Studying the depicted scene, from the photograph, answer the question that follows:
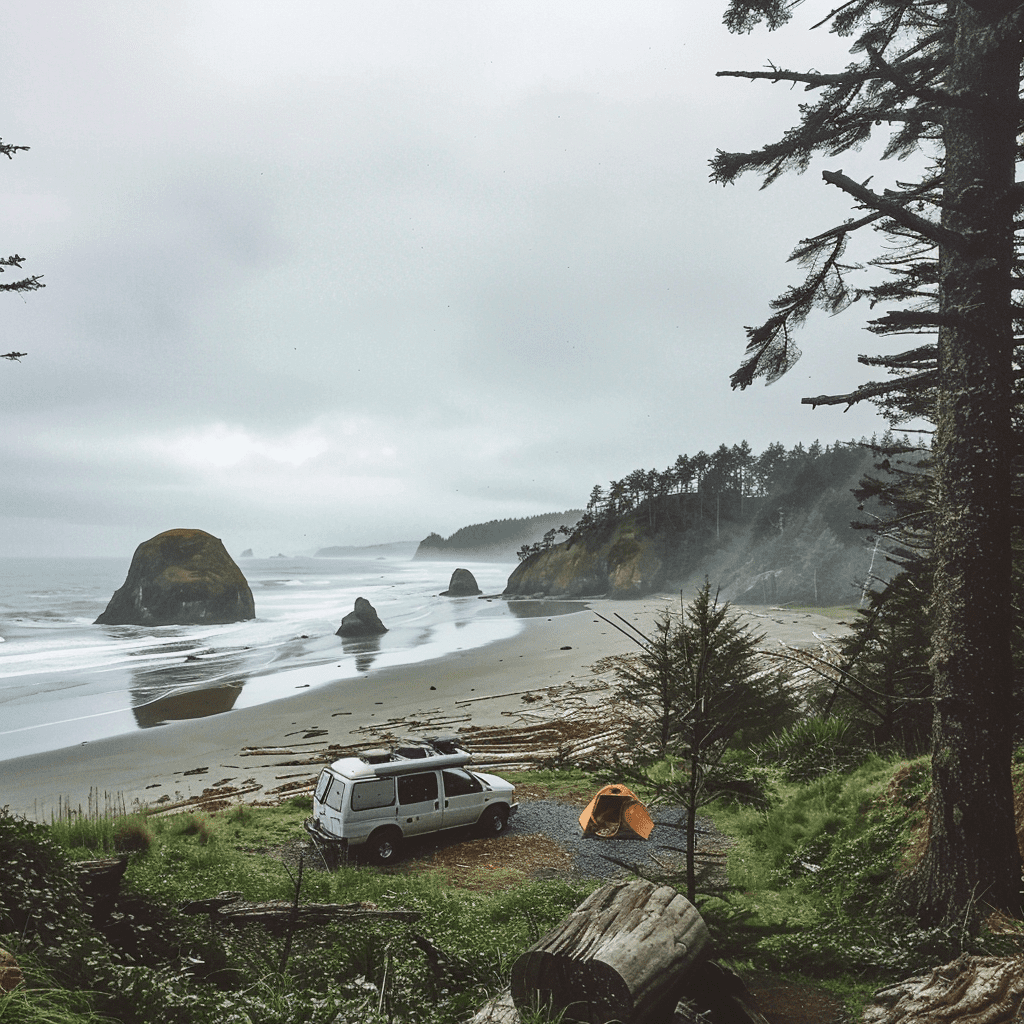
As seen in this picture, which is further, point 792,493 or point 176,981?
point 792,493

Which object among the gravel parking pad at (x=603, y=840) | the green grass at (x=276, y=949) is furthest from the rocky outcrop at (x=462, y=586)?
the green grass at (x=276, y=949)

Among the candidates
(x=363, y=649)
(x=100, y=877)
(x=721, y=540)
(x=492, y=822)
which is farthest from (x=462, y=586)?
(x=100, y=877)

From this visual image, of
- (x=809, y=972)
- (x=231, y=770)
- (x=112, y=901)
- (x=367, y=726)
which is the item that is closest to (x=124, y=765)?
(x=231, y=770)

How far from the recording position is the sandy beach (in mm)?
17188

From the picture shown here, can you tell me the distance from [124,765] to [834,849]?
789 inches

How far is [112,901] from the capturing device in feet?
23.2

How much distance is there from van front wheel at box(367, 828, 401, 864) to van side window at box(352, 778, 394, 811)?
52 centimetres

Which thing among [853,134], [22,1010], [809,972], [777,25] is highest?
[777,25]

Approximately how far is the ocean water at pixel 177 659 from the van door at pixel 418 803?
1670cm

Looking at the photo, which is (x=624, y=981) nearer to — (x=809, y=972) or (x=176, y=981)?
(x=176, y=981)

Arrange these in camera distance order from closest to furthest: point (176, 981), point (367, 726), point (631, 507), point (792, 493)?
point (176, 981) → point (367, 726) → point (792, 493) → point (631, 507)

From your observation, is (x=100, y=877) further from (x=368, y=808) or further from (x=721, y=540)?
(x=721, y=540)

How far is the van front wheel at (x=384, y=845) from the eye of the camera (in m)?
11.5

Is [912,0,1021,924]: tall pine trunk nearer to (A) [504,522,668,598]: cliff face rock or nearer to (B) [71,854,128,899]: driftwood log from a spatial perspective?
(B) [71,854,128,899]: driftwood log
